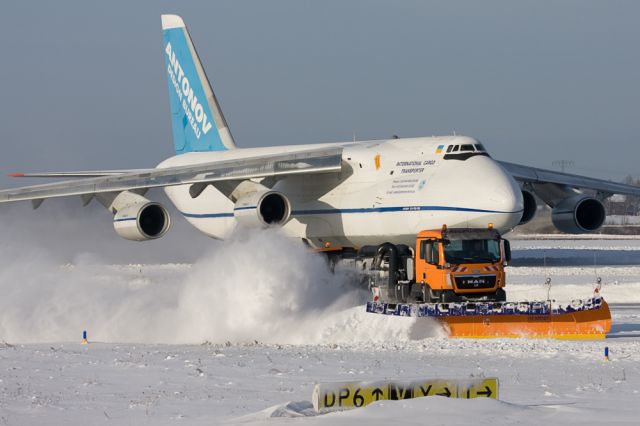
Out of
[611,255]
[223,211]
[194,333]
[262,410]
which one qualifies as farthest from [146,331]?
[611,255]

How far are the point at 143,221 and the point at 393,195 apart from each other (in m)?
7.06

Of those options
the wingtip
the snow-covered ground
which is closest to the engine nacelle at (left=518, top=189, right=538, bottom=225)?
the snow-covered ground

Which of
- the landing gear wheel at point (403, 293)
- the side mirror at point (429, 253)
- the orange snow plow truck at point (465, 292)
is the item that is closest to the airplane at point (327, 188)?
the orange snow plow truck at point (465, 292)

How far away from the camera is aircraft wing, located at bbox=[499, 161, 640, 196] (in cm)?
3316

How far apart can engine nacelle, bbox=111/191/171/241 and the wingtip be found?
10.2 meters

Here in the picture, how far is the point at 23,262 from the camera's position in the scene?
24.2 m

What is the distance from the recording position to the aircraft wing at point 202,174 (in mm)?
29234

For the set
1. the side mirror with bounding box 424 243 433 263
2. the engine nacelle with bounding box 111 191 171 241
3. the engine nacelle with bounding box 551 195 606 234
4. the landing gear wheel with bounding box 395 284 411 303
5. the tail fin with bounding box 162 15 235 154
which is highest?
the tail fin with bounding box 162 15 235 154

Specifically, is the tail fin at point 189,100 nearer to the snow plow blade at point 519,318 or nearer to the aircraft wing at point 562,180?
the aircraft wing at point 562,180

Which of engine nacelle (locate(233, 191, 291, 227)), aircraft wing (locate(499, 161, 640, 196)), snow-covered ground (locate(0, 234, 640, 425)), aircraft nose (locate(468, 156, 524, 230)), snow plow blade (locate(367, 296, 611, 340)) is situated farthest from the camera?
aircraft wing (locate(499, 161, 640, 196))

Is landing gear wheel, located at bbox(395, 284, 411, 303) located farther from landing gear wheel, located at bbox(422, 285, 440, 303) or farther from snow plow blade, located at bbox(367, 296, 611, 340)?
snow plow blade, located at bbox(367, 296, 611, 340)

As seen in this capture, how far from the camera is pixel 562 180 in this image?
3375 cm

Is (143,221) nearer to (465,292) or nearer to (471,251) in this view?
(471,251)

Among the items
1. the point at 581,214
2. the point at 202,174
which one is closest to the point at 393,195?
the point at 202,174
